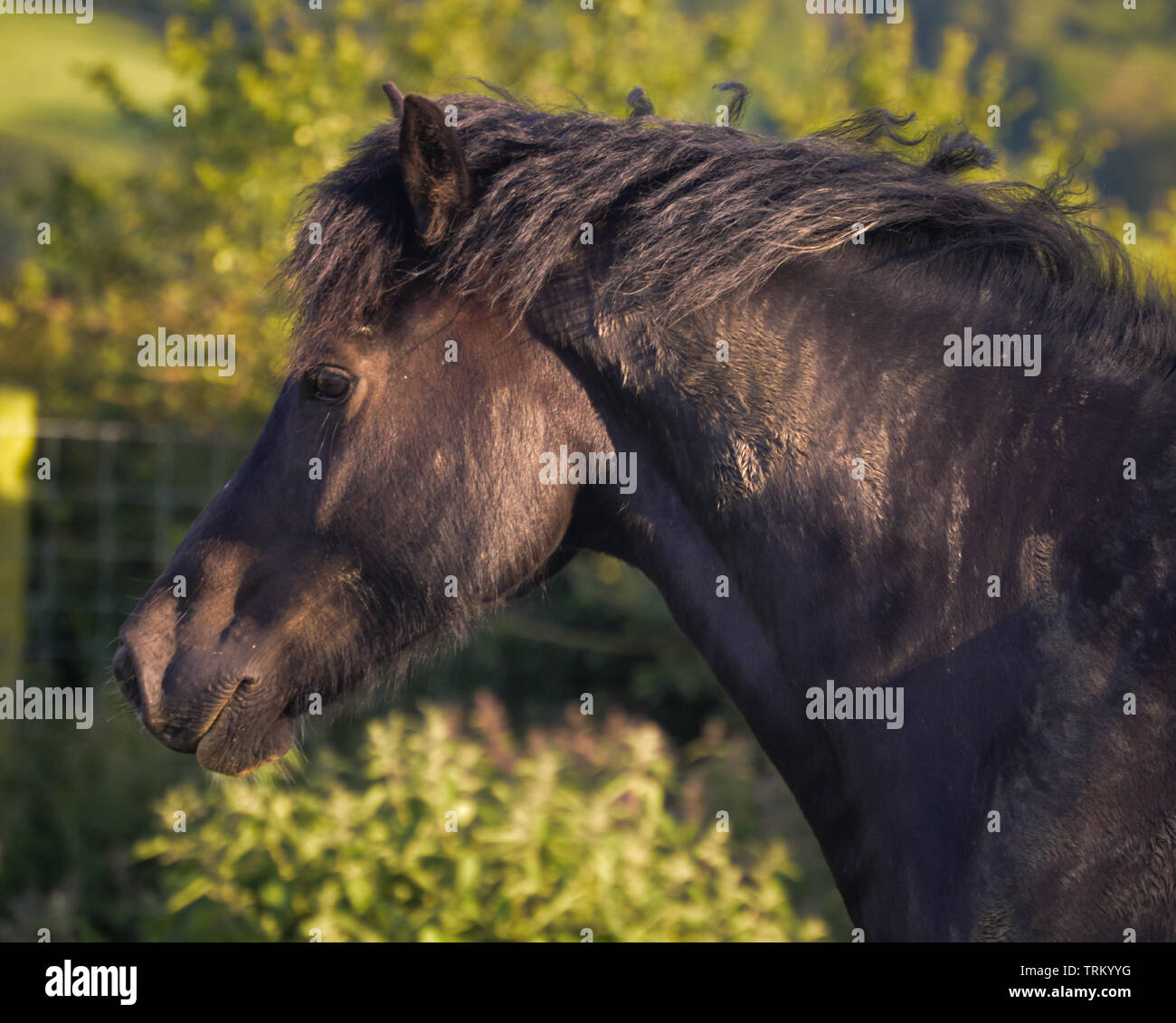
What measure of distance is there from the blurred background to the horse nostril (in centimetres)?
157

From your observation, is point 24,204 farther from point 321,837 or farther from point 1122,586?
point 1122,586

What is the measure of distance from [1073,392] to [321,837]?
2895 millimetres

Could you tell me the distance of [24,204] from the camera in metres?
6.95

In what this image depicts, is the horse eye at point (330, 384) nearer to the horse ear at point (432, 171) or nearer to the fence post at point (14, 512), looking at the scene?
the horse ear at point (432, 171)

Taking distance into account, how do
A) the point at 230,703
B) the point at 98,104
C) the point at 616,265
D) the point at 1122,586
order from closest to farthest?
the point at 1122,586 → the point at 616,265 → the point at 230,703 → the point at 98,104

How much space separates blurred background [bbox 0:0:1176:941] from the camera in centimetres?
363

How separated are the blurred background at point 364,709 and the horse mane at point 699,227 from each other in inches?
86.6

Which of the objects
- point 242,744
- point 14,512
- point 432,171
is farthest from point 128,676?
point 14,512

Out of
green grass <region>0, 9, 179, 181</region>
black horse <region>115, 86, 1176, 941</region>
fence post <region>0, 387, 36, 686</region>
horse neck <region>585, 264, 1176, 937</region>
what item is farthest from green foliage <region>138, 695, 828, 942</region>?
green grass <region>0, 9, 179, 181</region>

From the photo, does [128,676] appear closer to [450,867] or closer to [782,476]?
[782,476]

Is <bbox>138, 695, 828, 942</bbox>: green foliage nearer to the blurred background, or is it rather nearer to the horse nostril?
the blurred background

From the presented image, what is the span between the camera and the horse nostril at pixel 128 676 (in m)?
2.12

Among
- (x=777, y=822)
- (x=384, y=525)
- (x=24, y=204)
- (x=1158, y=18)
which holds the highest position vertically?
(x=1158, y=18)
